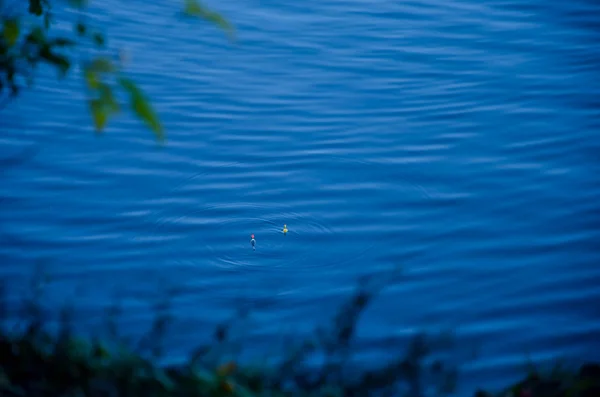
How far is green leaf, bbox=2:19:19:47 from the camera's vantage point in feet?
4.18

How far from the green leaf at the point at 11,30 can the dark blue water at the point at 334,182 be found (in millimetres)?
1663

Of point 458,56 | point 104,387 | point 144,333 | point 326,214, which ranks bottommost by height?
point 144,333

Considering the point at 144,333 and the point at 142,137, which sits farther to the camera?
the point at 142,137

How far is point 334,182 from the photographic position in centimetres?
394

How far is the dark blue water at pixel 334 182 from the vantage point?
10.1ft

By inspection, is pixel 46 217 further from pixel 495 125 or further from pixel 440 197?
pixel 495 125

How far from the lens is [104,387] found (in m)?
1.57

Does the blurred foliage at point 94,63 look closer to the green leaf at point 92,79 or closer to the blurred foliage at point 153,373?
the green leaf at point 92,79

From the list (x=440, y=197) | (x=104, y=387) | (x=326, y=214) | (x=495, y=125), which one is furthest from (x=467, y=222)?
(x=104, y=387)

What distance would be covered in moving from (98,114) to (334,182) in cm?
290

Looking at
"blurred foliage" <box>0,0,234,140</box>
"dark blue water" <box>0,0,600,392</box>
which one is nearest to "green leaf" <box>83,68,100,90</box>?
"blurred foliage" <box>0,0,234,140</box>

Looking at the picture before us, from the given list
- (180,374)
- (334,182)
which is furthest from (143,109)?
(334,182)

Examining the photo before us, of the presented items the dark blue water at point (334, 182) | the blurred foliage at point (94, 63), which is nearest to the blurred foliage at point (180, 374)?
the blurred foliage at point (94, 63)

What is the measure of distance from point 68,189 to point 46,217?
27cm
